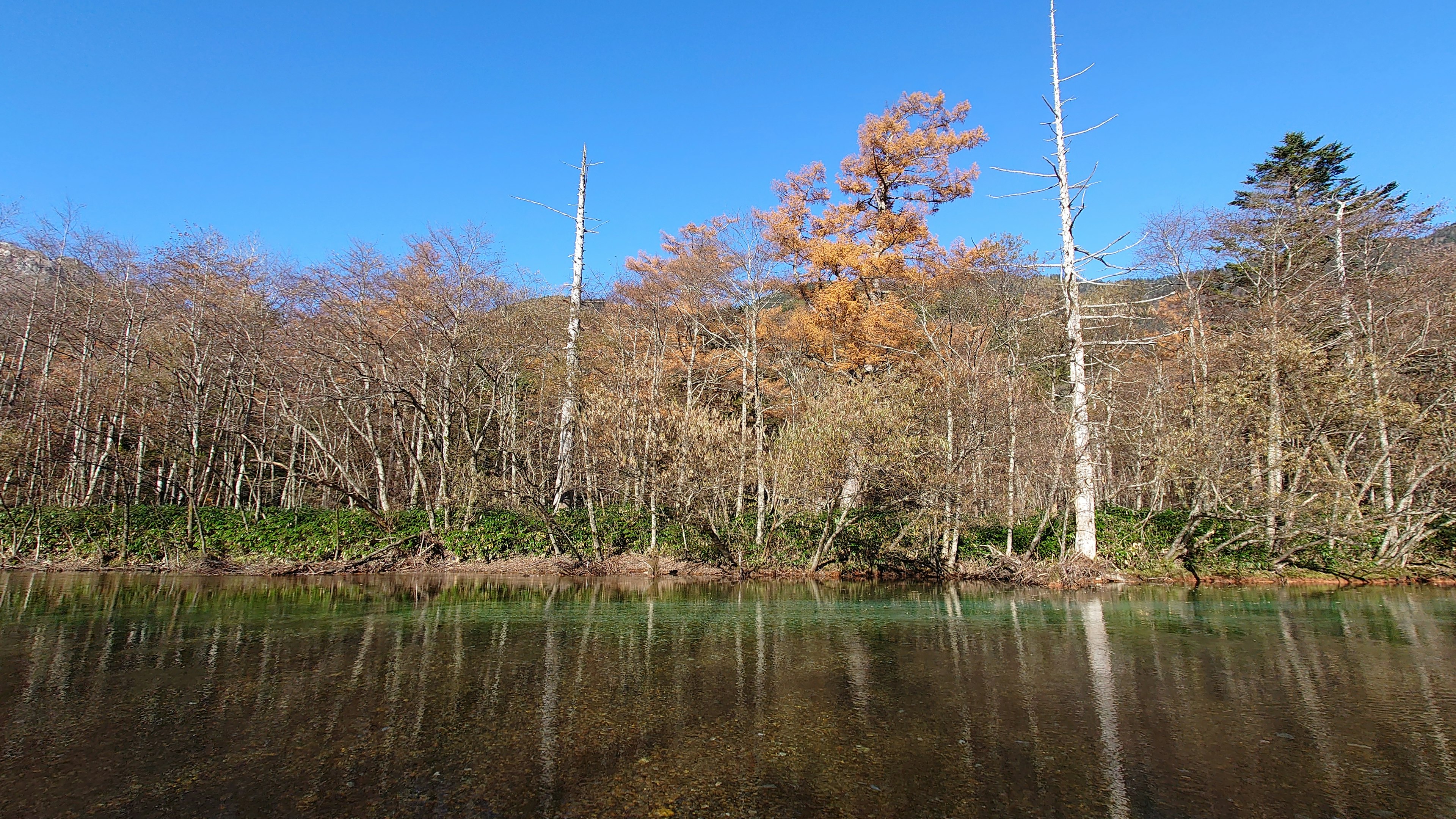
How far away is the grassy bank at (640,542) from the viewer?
15.5 metres

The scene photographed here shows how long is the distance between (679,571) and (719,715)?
11.4m

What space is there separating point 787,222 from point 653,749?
66.3ft

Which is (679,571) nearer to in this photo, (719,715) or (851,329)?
(851,329)

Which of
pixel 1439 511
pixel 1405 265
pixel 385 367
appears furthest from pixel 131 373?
pixel 1405 265

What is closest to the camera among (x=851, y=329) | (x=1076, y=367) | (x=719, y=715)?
(x=719, y=715)

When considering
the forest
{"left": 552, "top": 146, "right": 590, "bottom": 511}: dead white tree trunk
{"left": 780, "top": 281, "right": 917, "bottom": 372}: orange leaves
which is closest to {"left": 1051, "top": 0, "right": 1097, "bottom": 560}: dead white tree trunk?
the forest

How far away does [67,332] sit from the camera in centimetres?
1833

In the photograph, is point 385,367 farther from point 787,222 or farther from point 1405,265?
point 1405,265

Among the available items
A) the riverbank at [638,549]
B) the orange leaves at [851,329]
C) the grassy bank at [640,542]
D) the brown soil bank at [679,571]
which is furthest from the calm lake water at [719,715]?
the orange leaves at [851,329]

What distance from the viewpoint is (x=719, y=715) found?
5.18 metres

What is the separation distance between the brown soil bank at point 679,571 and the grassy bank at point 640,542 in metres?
0.08

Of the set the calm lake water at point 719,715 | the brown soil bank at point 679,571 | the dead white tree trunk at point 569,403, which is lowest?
the calm lake water at point 719,715

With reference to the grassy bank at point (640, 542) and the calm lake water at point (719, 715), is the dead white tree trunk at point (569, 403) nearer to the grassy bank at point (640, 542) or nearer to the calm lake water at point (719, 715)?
the grassy bank at point (640, 542)

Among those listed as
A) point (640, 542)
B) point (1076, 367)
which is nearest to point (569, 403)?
point (640, 542)
